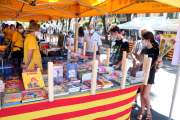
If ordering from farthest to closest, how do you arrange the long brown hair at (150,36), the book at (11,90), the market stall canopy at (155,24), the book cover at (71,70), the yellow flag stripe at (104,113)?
the market stall canopy at (155,24) → the long brown hair at (150,36) → the book cover at (71,70) → the yellow flag stripe at (104,113) → the book at (11,90)

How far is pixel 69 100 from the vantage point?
1.71 m

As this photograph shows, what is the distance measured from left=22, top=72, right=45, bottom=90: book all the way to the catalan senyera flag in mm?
337

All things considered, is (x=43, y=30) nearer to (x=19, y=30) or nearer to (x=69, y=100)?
(x=19, y=30)

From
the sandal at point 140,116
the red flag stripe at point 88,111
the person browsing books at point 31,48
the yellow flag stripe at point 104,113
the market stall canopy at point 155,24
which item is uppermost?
the market stall canopy at point 155,24

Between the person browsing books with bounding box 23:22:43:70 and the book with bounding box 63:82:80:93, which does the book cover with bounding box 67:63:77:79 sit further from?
the person browsing books with bounding box 23:22:43:70

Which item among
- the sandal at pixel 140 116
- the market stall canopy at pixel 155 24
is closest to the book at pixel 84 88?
the sandal at pixel 140 116

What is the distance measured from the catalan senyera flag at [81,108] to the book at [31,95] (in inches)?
2.1

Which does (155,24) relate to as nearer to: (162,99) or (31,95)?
(162,99)

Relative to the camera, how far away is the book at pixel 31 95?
4.96 ft

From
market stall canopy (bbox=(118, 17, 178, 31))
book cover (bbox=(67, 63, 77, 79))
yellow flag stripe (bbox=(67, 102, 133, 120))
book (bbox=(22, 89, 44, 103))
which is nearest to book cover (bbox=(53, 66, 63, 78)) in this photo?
book cover (bbox=(67, 63, 77, 79))

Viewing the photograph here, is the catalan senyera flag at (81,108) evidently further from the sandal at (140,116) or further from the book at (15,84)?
the sandal at (140,116)

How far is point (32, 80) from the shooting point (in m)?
1.83

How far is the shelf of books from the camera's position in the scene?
151cm

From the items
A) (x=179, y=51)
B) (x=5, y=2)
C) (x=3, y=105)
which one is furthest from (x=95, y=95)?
(x=5, y=2)
